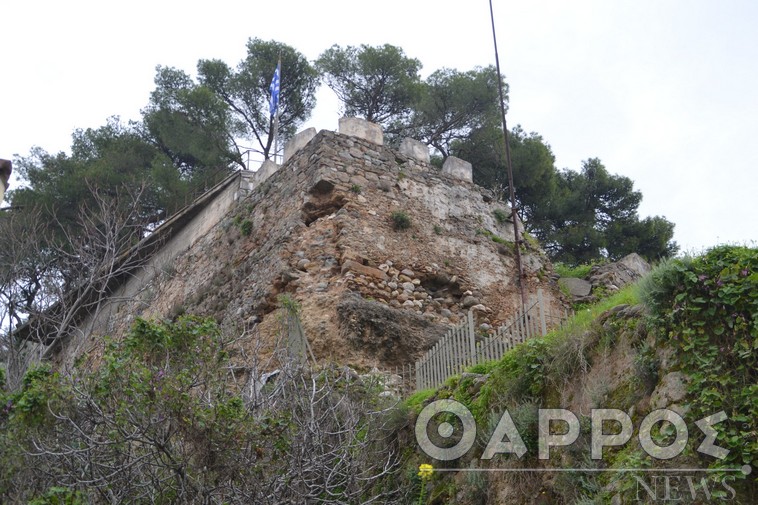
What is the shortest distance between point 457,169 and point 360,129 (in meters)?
1.66

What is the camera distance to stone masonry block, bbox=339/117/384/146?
39.5ft

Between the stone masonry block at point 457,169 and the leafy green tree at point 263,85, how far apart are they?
34.2 ft

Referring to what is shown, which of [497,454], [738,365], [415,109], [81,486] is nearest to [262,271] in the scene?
[81,486]

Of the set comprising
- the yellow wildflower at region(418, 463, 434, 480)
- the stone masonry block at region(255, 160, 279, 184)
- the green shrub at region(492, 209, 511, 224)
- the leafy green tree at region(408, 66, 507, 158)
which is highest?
the leafy green tree at region(408, 66, 507, 158)

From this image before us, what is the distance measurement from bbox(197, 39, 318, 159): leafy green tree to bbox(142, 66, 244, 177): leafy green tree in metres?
0.94

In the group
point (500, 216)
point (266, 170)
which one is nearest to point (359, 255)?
point (500, 216)

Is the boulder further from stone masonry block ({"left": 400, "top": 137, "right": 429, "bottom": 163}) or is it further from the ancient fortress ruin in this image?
stone masonry block ({"left": 400, "top": 137, "right": 429, "bottom": 163})

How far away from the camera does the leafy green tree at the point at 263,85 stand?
22.7 metres

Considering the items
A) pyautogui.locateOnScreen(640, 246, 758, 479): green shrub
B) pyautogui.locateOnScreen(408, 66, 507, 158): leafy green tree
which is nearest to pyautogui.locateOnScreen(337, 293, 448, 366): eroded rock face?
pyautogui.locateOnScreen(640, 246, 758, 479): green shrub

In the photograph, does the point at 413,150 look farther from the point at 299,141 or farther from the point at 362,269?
the point at 362,269

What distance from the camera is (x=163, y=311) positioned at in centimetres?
1362

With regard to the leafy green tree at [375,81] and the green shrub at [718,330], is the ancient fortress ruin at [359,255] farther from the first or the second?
the leafy green tree at [375,81]

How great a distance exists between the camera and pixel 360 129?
12.1m

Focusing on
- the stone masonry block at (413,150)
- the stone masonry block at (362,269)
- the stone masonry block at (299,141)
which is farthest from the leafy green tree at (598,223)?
the stone masonry block at (362,269)
